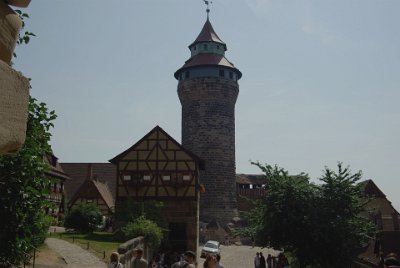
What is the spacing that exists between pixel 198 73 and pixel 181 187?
1979 cm

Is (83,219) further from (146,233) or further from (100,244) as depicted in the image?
(146,233)

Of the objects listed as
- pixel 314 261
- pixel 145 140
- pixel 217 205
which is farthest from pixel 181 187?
pixel 217 205

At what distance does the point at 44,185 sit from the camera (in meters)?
8.89

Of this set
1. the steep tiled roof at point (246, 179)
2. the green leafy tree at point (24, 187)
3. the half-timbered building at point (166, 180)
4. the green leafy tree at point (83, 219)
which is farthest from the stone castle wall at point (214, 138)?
the green leafy tree at point (24, 187)

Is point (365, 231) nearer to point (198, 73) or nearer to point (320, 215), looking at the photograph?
point (320, 215)

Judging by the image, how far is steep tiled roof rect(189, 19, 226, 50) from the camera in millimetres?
48656

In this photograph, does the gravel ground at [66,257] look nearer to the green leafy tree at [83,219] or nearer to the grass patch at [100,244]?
the grass patch at [100,244]

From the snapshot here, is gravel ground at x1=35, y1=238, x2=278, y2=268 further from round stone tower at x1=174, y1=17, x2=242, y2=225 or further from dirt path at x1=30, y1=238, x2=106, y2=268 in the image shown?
round stone tower at x1=174, y1=17, x2=242, y2=225

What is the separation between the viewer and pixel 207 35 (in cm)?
4938

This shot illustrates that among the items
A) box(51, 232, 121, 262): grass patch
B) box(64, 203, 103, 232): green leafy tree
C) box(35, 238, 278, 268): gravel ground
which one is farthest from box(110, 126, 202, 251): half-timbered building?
box(35, 238, 278, 268): gravel ground

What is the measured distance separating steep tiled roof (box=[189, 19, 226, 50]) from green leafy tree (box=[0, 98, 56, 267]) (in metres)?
40.8

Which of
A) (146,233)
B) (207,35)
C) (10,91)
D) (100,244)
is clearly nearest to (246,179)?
(207,35)

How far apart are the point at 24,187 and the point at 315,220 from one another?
33.6ft

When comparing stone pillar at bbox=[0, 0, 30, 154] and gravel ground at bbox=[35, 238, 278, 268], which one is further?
gravel ground at bbox=[35, 238, 278, 268]
